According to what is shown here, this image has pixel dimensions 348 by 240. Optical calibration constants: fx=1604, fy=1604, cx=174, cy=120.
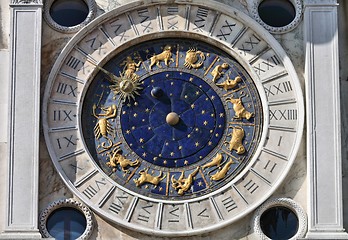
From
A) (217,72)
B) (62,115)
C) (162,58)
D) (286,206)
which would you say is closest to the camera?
(286,206)

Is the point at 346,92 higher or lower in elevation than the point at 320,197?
higher

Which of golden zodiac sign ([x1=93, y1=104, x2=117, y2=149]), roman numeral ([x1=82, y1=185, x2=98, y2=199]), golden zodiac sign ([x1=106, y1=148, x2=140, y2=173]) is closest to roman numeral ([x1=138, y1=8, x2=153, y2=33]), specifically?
golden zodiac sign ([x1=93, y1=104, x2=117, y2=149])

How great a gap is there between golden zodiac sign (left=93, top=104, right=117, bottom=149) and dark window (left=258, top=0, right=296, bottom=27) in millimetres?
2634

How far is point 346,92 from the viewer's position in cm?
2358

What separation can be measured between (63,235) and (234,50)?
3675 mm

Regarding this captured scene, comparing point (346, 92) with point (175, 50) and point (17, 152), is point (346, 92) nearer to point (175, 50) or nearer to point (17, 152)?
point (175, 50)

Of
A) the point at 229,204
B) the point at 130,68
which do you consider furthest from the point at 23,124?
the point at 229,204

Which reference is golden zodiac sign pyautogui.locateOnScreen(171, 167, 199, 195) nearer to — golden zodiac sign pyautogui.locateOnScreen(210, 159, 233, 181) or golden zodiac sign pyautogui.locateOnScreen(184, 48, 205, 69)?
golden zodiac sign pyautogui.locateOnScreen(210, 159, 233, 181)

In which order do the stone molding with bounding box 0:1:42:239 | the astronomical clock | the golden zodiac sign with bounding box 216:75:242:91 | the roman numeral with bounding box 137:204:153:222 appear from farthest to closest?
the golden zodiac sign with bounding box 216:75:242:91 < the astronomical clock < the roman numeral with bounding box 137:204:153:222 < the stone molding with bounding box 0:1:42:239

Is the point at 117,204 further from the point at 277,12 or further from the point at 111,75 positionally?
the point at 277,12

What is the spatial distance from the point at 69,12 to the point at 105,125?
1823 millimetres

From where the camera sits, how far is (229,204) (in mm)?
22922

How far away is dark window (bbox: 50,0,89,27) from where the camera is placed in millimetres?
23703

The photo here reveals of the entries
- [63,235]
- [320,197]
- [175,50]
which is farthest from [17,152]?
[320,197]
